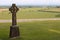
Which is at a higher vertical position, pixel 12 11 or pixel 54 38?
pixel 12 11

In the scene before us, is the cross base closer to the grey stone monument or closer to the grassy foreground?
the grey stone monument

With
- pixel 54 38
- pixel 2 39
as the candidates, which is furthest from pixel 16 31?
pixel 54 38

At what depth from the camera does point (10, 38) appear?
14.1 meters

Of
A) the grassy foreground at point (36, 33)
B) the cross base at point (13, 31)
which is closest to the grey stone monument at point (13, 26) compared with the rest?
the cross base at point (13, 31)

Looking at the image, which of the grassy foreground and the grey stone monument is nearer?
the grey stone monument

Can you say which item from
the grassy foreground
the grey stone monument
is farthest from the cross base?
the grassy foreground

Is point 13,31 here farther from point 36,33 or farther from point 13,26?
point 36,33

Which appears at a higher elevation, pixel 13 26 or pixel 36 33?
pixel 13 26

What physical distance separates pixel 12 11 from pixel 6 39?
2.01m

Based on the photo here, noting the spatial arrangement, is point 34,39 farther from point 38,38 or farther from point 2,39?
point 2,39

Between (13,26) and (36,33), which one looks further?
(36,33)

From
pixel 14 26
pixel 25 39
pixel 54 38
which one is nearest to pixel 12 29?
pixel 14 26

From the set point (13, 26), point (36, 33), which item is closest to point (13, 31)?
point (13, 26)

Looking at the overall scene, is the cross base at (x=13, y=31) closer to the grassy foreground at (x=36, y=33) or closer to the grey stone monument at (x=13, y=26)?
the grey stone monument at (x=13, y=26)
